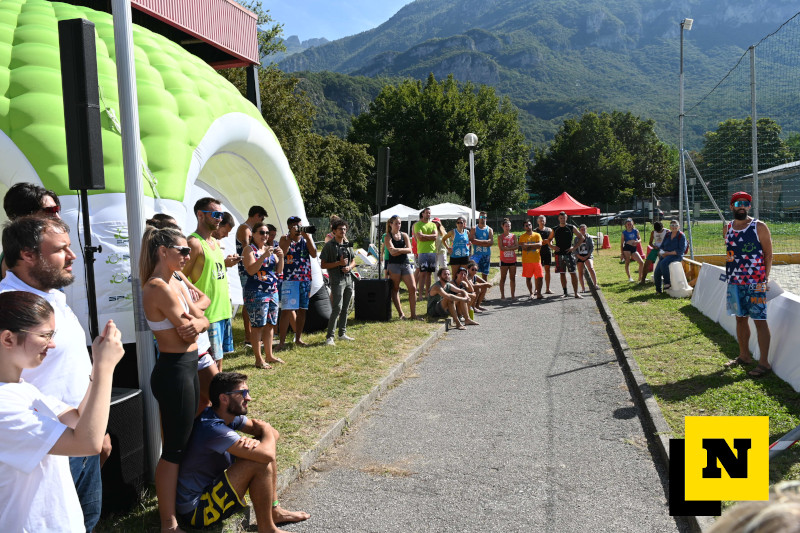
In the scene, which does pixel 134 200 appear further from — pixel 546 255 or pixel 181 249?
pixel 546 255

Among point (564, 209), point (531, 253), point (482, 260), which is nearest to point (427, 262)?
point (482, 260)

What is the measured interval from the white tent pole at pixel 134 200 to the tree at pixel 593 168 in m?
71.5

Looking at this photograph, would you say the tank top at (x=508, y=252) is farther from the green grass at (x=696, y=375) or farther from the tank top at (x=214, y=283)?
the tank top at (x=214, y=283)

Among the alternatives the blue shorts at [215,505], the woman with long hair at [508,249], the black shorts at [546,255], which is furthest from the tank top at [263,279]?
the black shorts at [546,255]

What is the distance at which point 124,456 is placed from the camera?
3941mm

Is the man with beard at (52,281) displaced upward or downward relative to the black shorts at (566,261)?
upward

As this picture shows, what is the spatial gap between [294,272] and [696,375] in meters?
5.20

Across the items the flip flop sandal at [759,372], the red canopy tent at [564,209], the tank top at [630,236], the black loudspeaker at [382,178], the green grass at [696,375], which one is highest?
the black loudspeaker at [382,178]

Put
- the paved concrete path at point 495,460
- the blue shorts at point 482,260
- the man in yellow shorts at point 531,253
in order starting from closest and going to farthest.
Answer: the paved concrete path at point 495,460, the man in yellow shorts at point 531,253, the blue shorts at point 482,260

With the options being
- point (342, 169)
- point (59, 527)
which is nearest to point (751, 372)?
point (59, 527)

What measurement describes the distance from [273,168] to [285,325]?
295 centimetres

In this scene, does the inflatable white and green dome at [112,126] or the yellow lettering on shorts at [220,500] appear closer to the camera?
the yellow lettering on shorts at [220,500]

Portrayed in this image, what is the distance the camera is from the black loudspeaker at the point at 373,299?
11180mm

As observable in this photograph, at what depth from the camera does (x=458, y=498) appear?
4223mm
